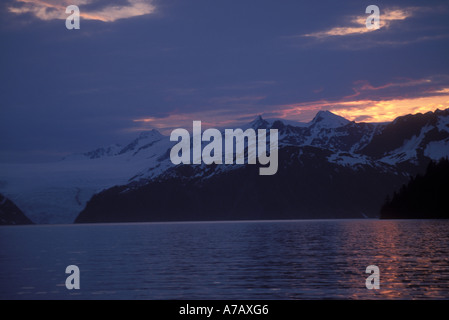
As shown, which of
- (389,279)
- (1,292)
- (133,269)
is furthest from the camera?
(133,269)

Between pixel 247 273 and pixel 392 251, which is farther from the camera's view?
pixel 392 251

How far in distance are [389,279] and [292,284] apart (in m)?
8.65

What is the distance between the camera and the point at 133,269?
67562 millimetres

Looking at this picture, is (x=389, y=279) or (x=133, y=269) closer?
(x=389, y=279)

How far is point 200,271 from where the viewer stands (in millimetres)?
63812

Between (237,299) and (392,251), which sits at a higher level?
(392,251)

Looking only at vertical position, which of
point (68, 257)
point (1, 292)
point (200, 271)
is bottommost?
point (1, 292)
